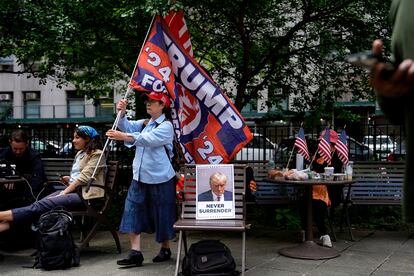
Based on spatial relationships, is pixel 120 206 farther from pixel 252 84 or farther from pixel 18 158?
pixel 252 84

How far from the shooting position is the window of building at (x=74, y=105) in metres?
41.6

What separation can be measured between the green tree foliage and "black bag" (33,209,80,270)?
A: 2.72 metres

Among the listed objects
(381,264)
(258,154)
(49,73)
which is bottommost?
(381,264)

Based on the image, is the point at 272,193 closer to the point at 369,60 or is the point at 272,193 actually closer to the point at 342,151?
the point at 342,151

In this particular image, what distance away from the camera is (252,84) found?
34.7 feet

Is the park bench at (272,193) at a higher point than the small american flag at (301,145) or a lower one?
lower

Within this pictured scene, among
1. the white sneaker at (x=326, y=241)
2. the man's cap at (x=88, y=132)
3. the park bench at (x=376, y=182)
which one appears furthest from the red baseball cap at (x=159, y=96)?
the park bench at (x=376, y=182)

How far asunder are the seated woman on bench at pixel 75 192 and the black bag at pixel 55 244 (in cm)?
24

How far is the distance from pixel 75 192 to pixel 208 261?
2112mm

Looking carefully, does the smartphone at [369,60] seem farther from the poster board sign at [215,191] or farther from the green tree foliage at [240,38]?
the green tree foliage at [240,38]

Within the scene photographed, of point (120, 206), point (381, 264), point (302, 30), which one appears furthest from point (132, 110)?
point (381, 264)

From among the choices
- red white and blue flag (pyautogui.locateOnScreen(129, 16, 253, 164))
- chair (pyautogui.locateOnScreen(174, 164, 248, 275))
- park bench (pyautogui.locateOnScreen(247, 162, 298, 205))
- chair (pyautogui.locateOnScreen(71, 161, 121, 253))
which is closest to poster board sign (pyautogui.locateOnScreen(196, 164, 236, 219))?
chair (pyautogui.locateOnScreen(174, 164, 248, 275))

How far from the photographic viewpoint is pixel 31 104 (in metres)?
43.3

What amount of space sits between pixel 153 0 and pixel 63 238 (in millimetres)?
2929
